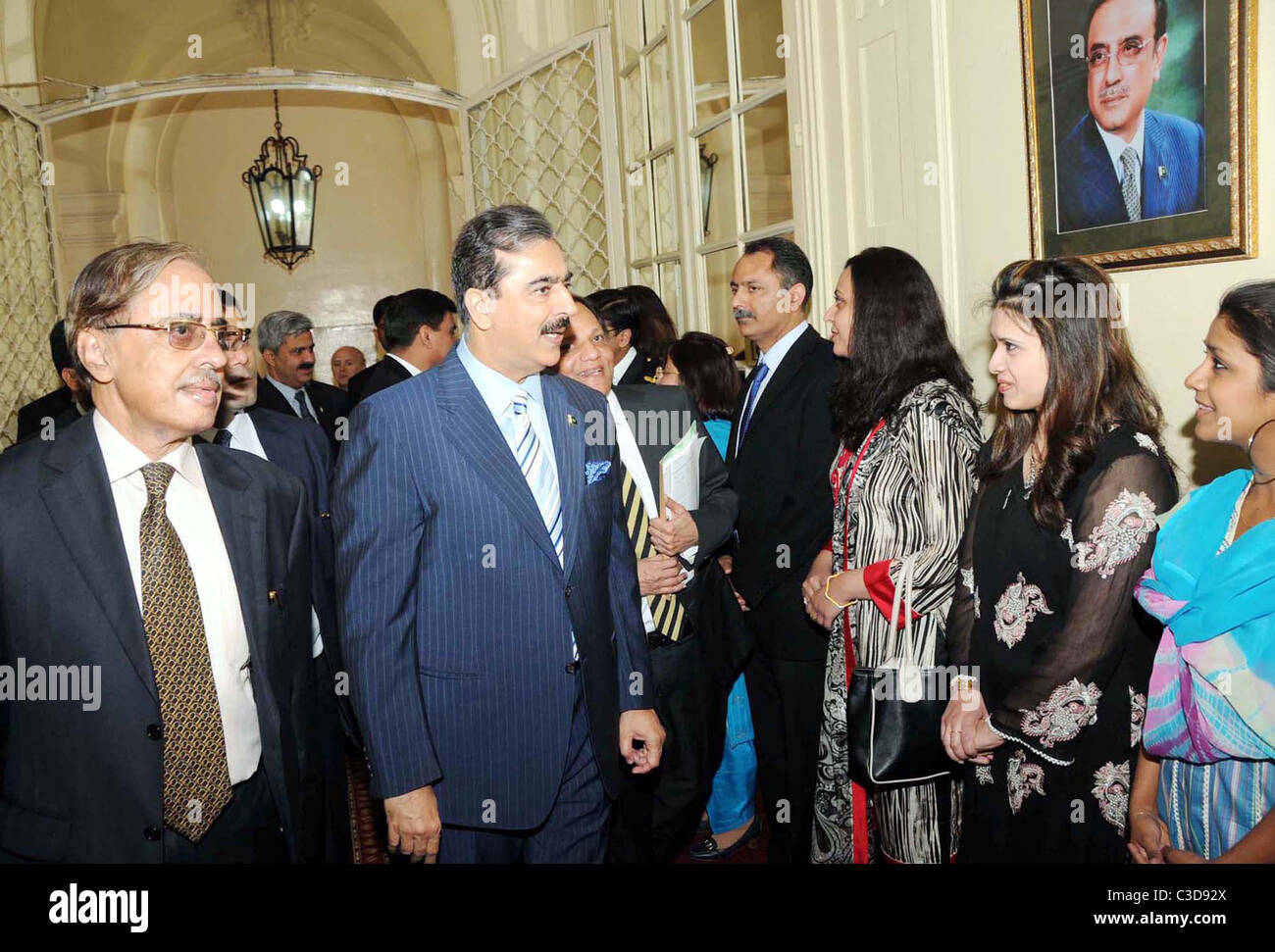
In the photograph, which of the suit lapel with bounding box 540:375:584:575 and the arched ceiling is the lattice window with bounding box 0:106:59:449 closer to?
the arched ceiling

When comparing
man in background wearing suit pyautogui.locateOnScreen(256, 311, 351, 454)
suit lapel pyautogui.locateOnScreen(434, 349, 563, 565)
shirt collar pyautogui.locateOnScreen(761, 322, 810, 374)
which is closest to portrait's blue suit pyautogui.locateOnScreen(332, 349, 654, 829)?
suit lapel pyautogui.locateOnScreen(434, 349, 563, 565)

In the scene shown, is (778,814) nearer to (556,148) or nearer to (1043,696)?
(1043,696)

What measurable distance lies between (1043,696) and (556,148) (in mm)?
5428

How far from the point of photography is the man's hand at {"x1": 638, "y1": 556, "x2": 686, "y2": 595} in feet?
9.71

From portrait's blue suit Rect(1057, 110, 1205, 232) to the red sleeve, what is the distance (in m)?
1.03

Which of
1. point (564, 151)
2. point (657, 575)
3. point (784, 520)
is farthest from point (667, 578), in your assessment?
point (564, 151)

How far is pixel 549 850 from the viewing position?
217 cm

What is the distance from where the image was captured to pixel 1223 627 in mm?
1755

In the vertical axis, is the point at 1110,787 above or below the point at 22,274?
below

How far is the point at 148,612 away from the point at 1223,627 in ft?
6.21

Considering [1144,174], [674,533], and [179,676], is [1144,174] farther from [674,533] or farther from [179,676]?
[179,676]

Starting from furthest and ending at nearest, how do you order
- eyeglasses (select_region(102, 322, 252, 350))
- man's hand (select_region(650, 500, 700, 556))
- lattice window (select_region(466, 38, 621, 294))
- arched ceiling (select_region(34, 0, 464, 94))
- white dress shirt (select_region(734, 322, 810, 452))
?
arched ceiling (select_region(34, 0, 464, 94)) < lattice window (select_region(466, 38, 621, 294)) < white dress shirt (select_region(734, 322, 810, 452)) < man's hand (select_region(650, 500, 700, 556)) < eyeglasses (select_region(102, 322, 252, 350))
